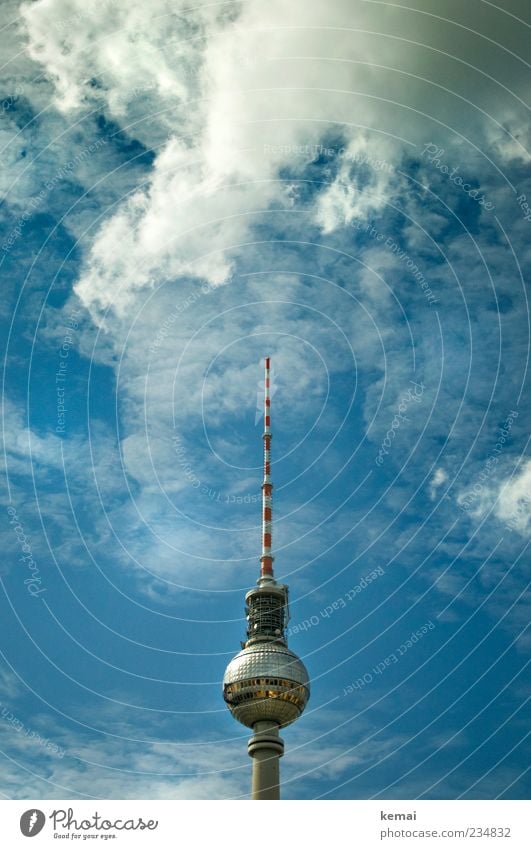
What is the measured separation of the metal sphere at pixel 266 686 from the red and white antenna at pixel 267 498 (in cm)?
1852

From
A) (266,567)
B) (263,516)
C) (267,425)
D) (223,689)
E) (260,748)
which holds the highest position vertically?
(267,425)

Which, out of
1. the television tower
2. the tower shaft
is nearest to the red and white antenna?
the television tower

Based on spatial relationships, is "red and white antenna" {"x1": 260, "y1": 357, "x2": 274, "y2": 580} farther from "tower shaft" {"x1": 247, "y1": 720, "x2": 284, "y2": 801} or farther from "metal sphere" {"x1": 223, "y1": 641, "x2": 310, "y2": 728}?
"tower shaft" {"x1": 247, "y1": 720, "x2": 284, "y2": 801}

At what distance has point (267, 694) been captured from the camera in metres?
136

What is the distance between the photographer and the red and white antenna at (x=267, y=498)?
520 ft
